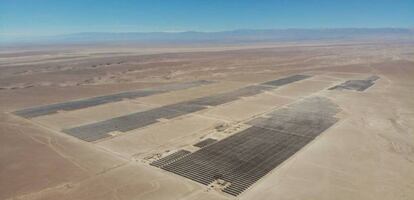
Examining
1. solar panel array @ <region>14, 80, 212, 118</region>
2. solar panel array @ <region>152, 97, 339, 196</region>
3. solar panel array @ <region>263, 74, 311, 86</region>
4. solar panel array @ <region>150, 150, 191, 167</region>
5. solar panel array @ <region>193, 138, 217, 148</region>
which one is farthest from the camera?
solar panel array @ <region>263, 74, 311, 86</region>

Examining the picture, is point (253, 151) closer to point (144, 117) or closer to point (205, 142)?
point (205, 142)

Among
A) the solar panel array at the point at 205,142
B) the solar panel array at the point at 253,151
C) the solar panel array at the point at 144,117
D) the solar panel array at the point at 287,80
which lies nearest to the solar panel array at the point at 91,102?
the solar panel array at the point at 144,117

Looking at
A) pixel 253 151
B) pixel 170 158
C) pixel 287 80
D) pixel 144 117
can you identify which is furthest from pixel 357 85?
pixel 170 158

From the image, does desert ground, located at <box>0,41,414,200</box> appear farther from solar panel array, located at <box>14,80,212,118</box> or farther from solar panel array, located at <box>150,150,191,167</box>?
solar panel array, located at <box>14,80,212,118</box>

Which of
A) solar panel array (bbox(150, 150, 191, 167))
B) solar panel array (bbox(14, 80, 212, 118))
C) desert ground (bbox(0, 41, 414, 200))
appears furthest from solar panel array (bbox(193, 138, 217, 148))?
solar panel array (bbox(14, 80, 212, 118))

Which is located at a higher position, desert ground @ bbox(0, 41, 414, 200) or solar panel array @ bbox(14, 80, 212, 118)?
solar panel array @ bbox(14, 80, 212, 118)

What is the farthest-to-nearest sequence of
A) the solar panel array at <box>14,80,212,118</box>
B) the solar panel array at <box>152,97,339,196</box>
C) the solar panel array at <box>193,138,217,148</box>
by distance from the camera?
the solar panel array at <box>14,80,212,118</box>
the solar panel array at <box>193,138,217,148</box>
the solar panel array at <box>152,97,339,196</box>

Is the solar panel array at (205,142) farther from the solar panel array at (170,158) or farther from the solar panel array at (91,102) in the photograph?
the solar panel array at (91,102)

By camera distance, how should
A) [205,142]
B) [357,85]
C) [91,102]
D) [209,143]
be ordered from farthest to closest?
1. [357,85]
2. [91,102]
3. [205,142]
4. [209,143]

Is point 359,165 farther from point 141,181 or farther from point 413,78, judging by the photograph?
point 413,78
